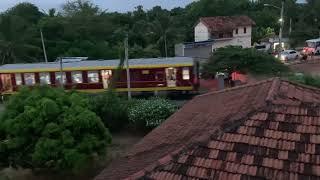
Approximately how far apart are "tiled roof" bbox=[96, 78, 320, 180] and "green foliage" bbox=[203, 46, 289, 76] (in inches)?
897

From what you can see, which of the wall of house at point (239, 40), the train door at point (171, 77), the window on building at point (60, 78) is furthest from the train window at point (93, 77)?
the wall of house at point (239, 40)

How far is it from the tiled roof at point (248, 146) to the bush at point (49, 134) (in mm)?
9008

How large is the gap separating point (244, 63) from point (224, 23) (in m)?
23.5

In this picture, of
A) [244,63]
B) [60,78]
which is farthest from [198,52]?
[60,78]

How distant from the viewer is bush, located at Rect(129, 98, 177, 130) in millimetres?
24109

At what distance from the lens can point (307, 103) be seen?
740 centimetres

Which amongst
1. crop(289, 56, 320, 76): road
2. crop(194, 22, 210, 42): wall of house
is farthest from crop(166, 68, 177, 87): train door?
crop(194, 22, 210, 42): wall of house

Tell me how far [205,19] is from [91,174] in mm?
37505

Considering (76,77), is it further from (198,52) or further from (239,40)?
(239,40)

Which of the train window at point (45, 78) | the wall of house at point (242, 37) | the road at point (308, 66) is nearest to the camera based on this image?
the train window at point (45, 78)

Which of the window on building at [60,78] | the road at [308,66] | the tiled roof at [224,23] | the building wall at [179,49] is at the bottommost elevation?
the road at [308,66]

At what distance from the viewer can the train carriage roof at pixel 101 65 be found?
28.6 m

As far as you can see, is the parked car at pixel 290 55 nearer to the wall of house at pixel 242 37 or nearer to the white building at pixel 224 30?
the white building at pixel 224 30

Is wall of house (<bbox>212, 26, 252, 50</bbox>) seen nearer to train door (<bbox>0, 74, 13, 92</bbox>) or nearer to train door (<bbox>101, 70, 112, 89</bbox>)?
train door (<bbox>101, 70, 112, 89</bbox>)
